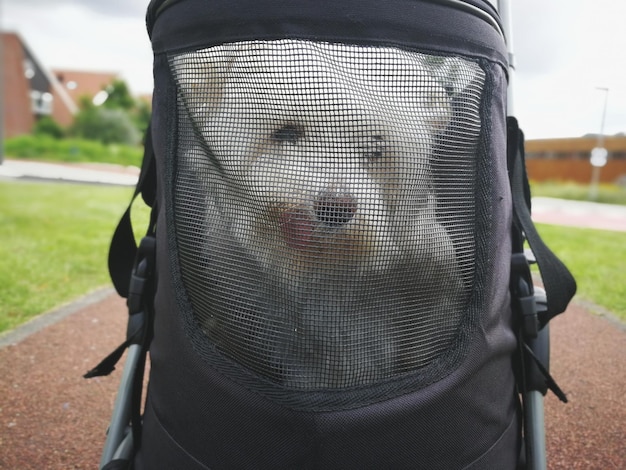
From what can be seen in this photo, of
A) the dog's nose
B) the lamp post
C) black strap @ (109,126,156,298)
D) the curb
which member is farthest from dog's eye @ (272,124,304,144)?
the curb

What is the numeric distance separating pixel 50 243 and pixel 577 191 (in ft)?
9.10

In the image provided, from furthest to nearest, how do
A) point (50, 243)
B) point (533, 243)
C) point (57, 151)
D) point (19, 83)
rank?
point (57, 151)
point (50, 243)
point (19, 83)
point (533, 243)

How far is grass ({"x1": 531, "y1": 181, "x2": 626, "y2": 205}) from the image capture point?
6.89 ft

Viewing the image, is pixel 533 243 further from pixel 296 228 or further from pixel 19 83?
pixel 19 83

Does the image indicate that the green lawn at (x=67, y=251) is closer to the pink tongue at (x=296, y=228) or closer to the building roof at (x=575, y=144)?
the building roof at (x=575, y=144)

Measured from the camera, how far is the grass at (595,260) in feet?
6.50

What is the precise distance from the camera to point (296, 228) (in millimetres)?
996

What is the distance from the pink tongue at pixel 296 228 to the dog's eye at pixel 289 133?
0.14 meters

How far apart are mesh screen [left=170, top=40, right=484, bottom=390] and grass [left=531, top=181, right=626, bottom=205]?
1.20 meters

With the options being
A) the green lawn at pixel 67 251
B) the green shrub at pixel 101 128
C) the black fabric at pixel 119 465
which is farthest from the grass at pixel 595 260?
the green shrub at pixel 101 128

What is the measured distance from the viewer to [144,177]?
1394 millimetres

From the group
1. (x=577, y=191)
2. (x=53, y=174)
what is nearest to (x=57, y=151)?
(x=53, y=174)

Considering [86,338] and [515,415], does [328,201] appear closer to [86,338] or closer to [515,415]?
[515,415]

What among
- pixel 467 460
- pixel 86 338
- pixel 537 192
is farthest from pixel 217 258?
pixel 86 338
